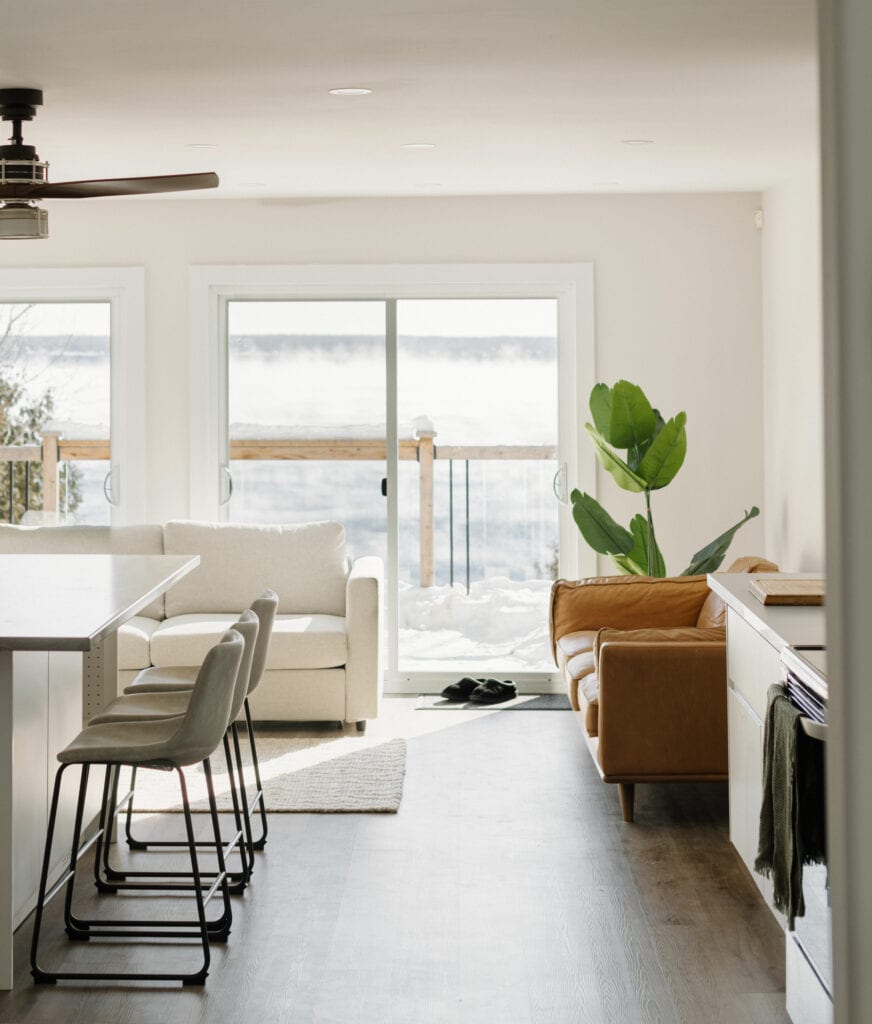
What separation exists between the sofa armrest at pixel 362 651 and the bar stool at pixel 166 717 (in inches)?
71.2

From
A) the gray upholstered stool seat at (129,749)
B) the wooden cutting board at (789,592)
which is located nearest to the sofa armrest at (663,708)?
the wooden cutting board at (789,592)

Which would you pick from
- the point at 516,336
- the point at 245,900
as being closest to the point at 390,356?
the point at 516,336

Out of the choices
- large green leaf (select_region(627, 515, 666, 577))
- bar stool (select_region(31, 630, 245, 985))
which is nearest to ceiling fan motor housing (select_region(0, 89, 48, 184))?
bar stool (select_region(31, 630, 245, 985))

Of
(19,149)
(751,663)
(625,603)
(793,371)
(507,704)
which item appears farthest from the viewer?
(507,704)

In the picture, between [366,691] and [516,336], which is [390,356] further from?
[366,691]

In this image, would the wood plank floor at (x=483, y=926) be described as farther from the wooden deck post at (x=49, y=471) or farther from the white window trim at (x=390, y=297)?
the wooden deck post at (x=49, y=471)

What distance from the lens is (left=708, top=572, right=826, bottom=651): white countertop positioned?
108 inches

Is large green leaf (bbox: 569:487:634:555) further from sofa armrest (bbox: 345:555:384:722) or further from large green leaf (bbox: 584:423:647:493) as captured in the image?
sofa armrest (bbox: 345:555:384:722)

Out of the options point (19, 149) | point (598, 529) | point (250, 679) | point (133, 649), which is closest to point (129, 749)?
point (250, 679)

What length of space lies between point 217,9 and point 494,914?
8.52 feet

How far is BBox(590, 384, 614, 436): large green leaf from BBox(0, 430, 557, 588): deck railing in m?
0.74

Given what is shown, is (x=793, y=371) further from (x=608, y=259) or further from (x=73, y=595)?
(x=73, y=595)

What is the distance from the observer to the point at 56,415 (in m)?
6.61

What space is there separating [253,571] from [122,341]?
1494mm
